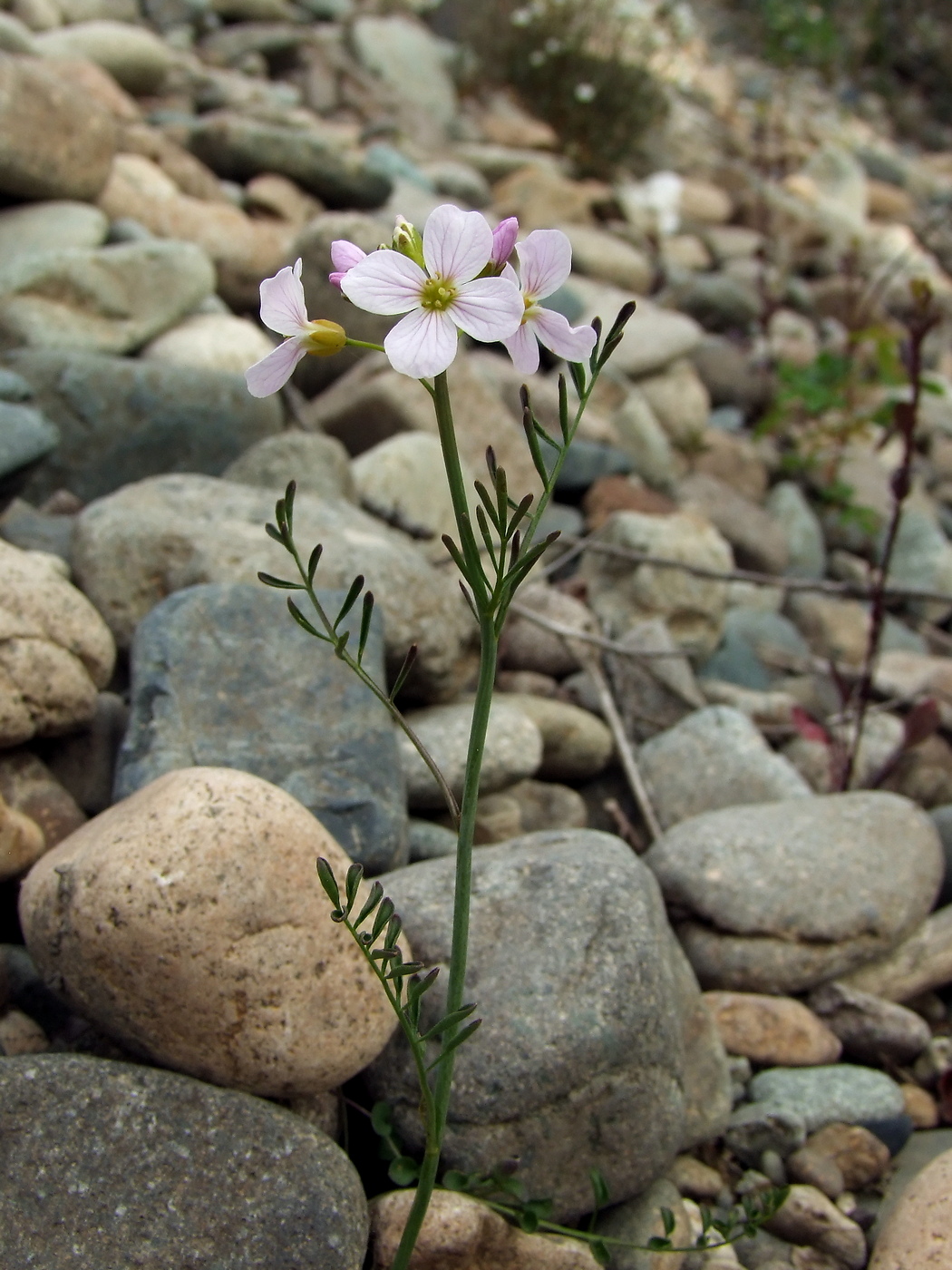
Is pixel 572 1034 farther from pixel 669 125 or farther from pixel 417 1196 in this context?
pixel 669 125

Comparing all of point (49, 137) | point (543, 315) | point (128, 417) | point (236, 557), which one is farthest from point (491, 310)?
point (49, 137)

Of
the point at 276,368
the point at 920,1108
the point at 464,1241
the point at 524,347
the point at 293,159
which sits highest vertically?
the point at 524,347

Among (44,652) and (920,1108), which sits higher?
(44,652)

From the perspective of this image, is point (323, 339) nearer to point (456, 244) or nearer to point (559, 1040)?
point (456, 244)

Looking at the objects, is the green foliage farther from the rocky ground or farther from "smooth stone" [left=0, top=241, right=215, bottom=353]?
"smooth stone" [left=0, top=241, right=215, bottom=353]

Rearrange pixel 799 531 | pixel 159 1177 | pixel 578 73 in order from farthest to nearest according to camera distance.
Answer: pixel 578 73, pixel 799 531, pixel 159 1177

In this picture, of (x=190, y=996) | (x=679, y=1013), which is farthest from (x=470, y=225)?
(x=679, y=1013)

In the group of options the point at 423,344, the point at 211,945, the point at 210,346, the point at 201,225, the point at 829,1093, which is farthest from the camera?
the point at 201,225
